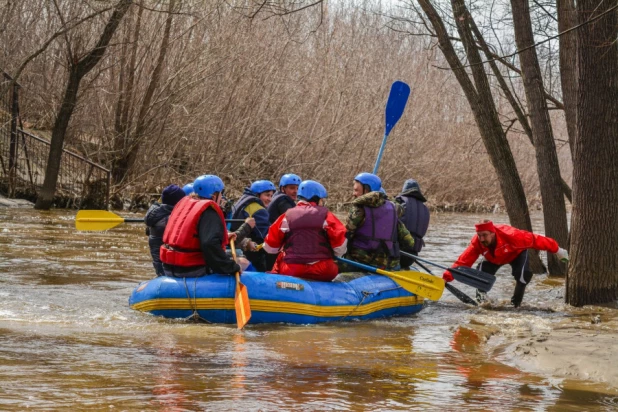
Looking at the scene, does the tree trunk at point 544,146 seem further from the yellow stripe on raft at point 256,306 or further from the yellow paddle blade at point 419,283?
the yellow stripe on raft at point 256,306

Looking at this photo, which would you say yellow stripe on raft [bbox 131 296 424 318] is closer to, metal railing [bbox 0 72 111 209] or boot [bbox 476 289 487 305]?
boot [bbox 476 289 487 305]

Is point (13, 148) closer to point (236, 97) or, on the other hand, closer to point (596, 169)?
point (236, 97)

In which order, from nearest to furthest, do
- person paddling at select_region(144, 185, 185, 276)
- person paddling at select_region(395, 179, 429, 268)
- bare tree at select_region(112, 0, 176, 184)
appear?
person paddling at select_region(144, 185, 185, 276) < person paddling at select_region(395, 179, 429, 268) < bare tree at select_region(112, 0, 176, 184)

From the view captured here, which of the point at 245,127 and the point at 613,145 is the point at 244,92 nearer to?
the point at 245,127

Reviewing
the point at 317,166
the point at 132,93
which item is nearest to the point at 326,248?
the point at 132,93

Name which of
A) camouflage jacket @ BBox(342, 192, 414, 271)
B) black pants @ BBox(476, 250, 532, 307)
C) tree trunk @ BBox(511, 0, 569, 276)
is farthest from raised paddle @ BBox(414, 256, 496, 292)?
tree trunk @ BBox(511, 0, 569, 276)

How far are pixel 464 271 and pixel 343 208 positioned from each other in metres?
16.1

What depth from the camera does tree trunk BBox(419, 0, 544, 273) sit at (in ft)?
38.9

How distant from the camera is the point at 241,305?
739 cm

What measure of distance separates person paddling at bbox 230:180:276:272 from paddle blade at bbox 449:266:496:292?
1990mm

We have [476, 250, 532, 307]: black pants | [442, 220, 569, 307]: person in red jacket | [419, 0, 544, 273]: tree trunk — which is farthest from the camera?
[419, 0, 544, 273]: tree trunk

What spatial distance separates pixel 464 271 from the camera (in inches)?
368

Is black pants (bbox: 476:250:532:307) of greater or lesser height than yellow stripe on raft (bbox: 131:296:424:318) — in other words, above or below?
above

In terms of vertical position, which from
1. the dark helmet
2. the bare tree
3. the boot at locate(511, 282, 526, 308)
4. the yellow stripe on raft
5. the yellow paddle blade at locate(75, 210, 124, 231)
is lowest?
the yellow stripe on raft
